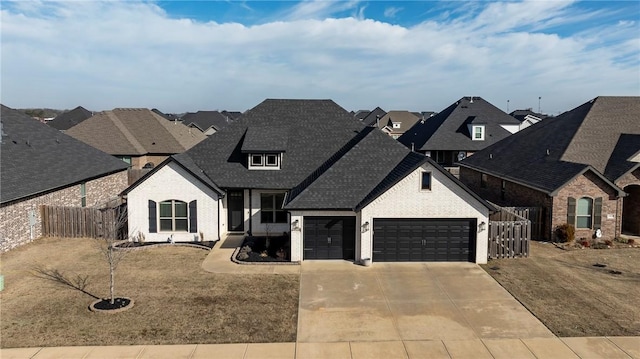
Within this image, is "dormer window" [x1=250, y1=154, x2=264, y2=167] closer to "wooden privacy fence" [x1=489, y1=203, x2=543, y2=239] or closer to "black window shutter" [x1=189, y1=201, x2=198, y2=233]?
"black window shutter" [x1=189, y1=201, x2=198, y2=233]

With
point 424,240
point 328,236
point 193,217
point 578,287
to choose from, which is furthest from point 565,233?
point 193,217

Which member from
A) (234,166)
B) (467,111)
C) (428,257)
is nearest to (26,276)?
(234,166)

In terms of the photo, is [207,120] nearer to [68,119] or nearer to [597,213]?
[68,119]

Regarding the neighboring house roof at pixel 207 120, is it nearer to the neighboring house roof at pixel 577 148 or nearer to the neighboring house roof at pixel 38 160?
the neighboring house roof at pixel 38 160

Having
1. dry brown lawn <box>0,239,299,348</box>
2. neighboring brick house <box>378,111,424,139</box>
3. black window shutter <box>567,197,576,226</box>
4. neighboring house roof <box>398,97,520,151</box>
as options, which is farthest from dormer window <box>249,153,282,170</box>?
neighboring brick house <box>378,111,424,139</box>

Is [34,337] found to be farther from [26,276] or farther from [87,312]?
[26,276]

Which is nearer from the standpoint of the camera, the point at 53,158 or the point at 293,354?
the point at 293,354
